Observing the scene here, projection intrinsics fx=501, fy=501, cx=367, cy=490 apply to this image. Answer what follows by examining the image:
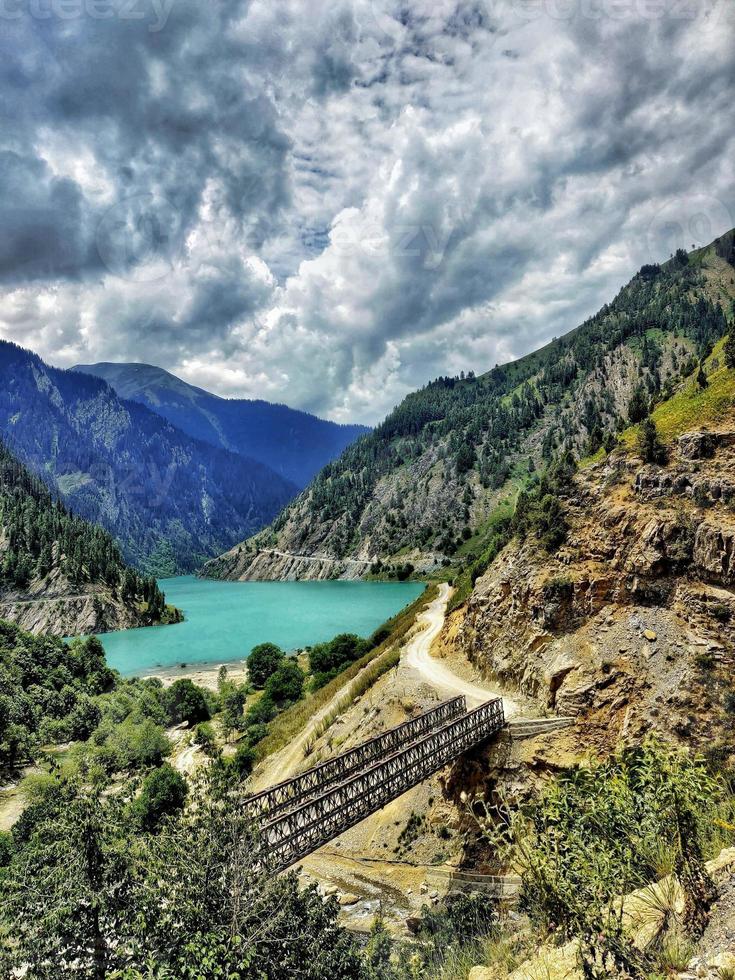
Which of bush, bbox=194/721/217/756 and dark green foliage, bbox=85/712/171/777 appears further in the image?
bush, bbox=194/721/217/756

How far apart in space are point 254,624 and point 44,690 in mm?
60375

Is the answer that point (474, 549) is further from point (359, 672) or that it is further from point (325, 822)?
point (325, 822)

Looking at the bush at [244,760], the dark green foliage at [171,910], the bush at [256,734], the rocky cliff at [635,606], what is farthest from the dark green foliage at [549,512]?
the bush at [256,734]

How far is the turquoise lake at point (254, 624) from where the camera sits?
96.3 meters

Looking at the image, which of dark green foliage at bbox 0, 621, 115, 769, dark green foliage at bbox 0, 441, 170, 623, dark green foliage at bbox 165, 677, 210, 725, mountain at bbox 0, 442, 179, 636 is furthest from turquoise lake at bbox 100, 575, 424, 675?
dark green foliage at bbox 165, 677, 210, 725

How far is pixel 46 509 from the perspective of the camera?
16750 cm

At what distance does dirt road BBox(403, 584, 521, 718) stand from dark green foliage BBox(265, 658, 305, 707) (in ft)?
54.8

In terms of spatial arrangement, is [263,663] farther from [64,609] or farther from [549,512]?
[64,609]

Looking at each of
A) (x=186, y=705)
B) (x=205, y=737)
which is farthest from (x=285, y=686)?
(x=205, y=737)

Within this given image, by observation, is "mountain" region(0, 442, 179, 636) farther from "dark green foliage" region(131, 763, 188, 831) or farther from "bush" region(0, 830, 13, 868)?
"bush" region(0, 830, 13, 868)

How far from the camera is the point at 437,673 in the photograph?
43906mm

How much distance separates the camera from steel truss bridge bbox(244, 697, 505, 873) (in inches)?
805

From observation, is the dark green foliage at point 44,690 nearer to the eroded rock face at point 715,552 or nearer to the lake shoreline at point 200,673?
the lake shoreline at point 200,673

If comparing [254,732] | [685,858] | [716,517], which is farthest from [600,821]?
[254,732]
